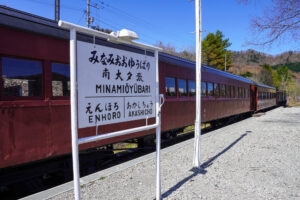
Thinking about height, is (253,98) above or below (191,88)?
below

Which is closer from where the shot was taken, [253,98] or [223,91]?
[223,91]

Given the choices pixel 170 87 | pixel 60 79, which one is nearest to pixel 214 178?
pixel 170 87

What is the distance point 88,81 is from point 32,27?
194 centimetres

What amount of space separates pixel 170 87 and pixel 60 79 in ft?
11.8

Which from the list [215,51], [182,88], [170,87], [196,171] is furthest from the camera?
[215,51]

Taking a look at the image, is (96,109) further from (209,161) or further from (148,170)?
(209,161)

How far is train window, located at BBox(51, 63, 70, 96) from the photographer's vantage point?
3682mm

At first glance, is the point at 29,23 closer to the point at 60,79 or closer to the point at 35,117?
the point at 60,79

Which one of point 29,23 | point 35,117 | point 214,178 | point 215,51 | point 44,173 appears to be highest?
point 215,51

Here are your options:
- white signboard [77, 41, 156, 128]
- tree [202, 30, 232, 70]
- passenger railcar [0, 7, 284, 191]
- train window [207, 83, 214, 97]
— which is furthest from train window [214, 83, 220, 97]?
tree [202, 30, 232, 70]

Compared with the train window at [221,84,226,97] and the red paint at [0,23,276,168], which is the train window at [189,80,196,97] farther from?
the red paint at [0,23,276,168]

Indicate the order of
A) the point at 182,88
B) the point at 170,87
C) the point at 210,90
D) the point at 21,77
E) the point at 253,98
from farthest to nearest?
the point at 253,98, the point at 210,90, the point at 182,88, the point at 170,87, the point at 21,77

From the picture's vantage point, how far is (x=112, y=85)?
2.49 meters

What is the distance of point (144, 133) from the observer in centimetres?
561
